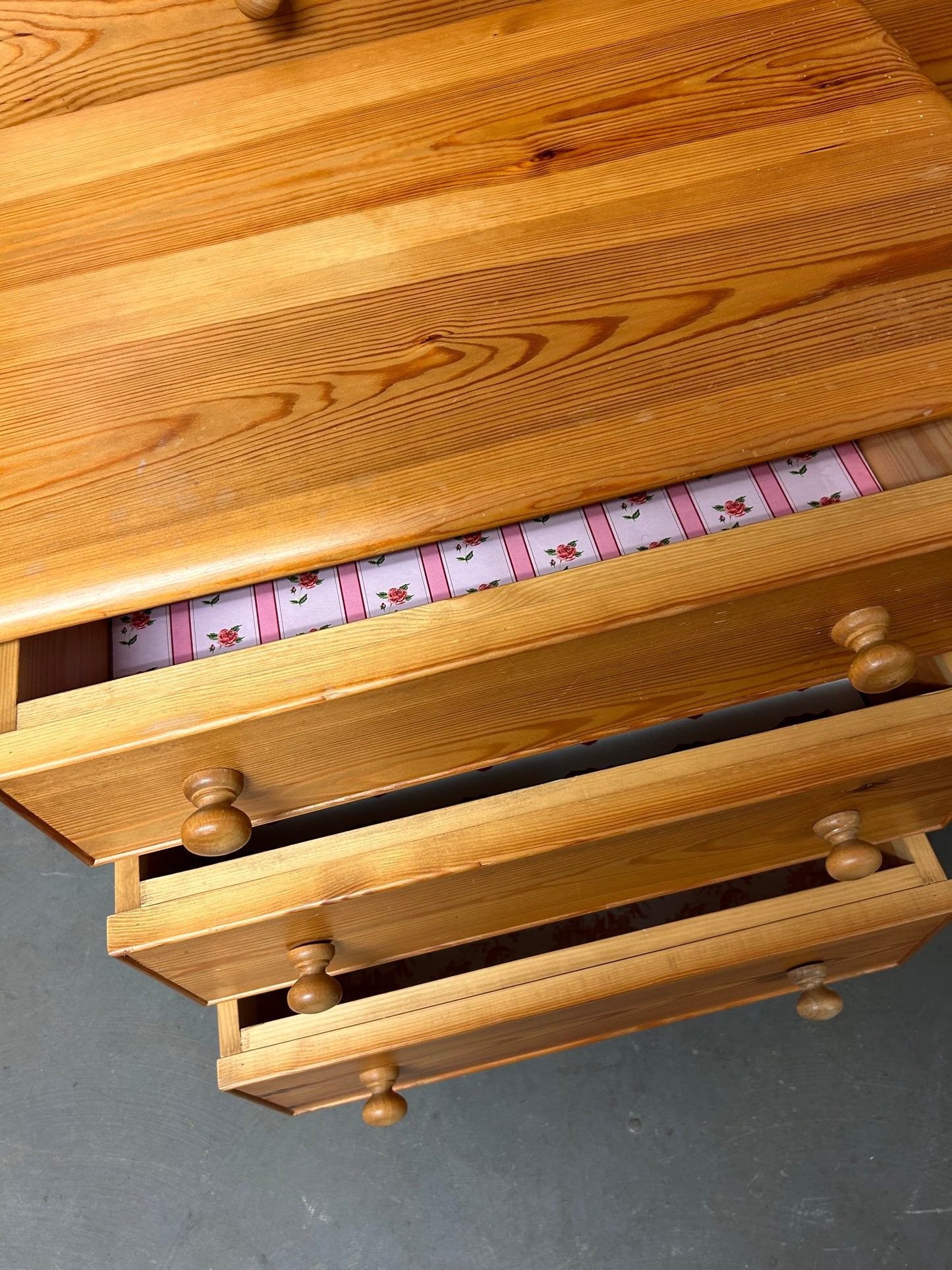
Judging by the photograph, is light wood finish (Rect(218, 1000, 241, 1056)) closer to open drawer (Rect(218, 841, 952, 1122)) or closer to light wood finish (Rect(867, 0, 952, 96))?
open drawer (Rect(218, 841, 952, 1122))

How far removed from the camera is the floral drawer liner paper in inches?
25.4

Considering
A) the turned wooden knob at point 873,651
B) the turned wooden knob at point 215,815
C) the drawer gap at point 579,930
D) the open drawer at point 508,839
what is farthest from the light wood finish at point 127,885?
the turned wooden knob at point 873,651

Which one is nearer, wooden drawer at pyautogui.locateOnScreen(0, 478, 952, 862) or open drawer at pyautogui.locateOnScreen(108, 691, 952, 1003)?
wooden drawer at pyautogui.locateOnScreen(0, 478, 952, 862)

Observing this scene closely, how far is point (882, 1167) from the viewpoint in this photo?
1.19 m

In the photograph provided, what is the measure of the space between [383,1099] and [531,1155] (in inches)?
13.1

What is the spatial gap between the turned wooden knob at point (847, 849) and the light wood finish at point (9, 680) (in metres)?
0.65

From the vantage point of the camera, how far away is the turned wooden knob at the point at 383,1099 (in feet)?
3.24

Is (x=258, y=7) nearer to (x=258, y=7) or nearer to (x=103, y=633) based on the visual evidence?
(x=258, y=7)

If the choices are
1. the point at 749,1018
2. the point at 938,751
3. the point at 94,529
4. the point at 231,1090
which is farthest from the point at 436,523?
the point at 749,1018

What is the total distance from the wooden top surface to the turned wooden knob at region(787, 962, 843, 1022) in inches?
25.8

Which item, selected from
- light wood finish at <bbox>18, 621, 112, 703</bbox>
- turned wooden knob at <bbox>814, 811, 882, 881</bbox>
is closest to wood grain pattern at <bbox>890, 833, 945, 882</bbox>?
turned wooden knob at <bbox>814, 811, 882, 881</bbox>

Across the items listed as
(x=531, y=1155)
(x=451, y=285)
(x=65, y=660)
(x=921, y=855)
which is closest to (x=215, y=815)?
(x=65, y=660)

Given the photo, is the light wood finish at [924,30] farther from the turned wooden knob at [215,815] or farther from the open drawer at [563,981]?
the turned wooden knob at [215,815]

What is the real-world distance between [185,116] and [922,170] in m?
0.54
